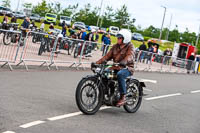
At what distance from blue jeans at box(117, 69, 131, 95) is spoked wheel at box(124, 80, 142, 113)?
0.37m

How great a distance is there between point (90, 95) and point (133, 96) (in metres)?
1.48

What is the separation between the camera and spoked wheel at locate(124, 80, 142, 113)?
28.3ft

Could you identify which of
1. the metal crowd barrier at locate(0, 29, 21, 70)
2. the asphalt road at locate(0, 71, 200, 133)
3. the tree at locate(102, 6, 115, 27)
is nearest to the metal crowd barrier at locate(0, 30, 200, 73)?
the metal crowd barrier at locate(0, 29, 21, 70)

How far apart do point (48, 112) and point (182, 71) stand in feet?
80.7

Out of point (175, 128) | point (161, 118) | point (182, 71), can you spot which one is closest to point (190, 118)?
point (161, 118)

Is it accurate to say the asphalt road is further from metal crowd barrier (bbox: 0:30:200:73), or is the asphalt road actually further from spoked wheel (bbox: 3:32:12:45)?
A: metal crowd barrier (bbox: 0:30:200:73)

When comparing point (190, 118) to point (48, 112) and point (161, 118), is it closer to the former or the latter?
point (161, 118)

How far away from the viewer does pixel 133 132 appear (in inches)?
268

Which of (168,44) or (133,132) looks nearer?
(133,132)

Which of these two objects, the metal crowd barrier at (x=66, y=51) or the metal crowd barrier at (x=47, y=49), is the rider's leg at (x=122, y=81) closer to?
the metal crowd barrier at (x=47, y=49)

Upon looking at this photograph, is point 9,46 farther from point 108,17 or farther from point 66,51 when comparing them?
point 108,17

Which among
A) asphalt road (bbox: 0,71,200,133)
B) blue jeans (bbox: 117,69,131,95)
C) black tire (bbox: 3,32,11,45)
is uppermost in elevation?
black tire (bbox: 3,32,11,45)

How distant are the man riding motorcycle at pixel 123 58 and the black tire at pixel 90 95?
52 centimetres

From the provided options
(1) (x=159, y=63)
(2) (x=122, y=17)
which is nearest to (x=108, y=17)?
(2) (x=122, y=17)
